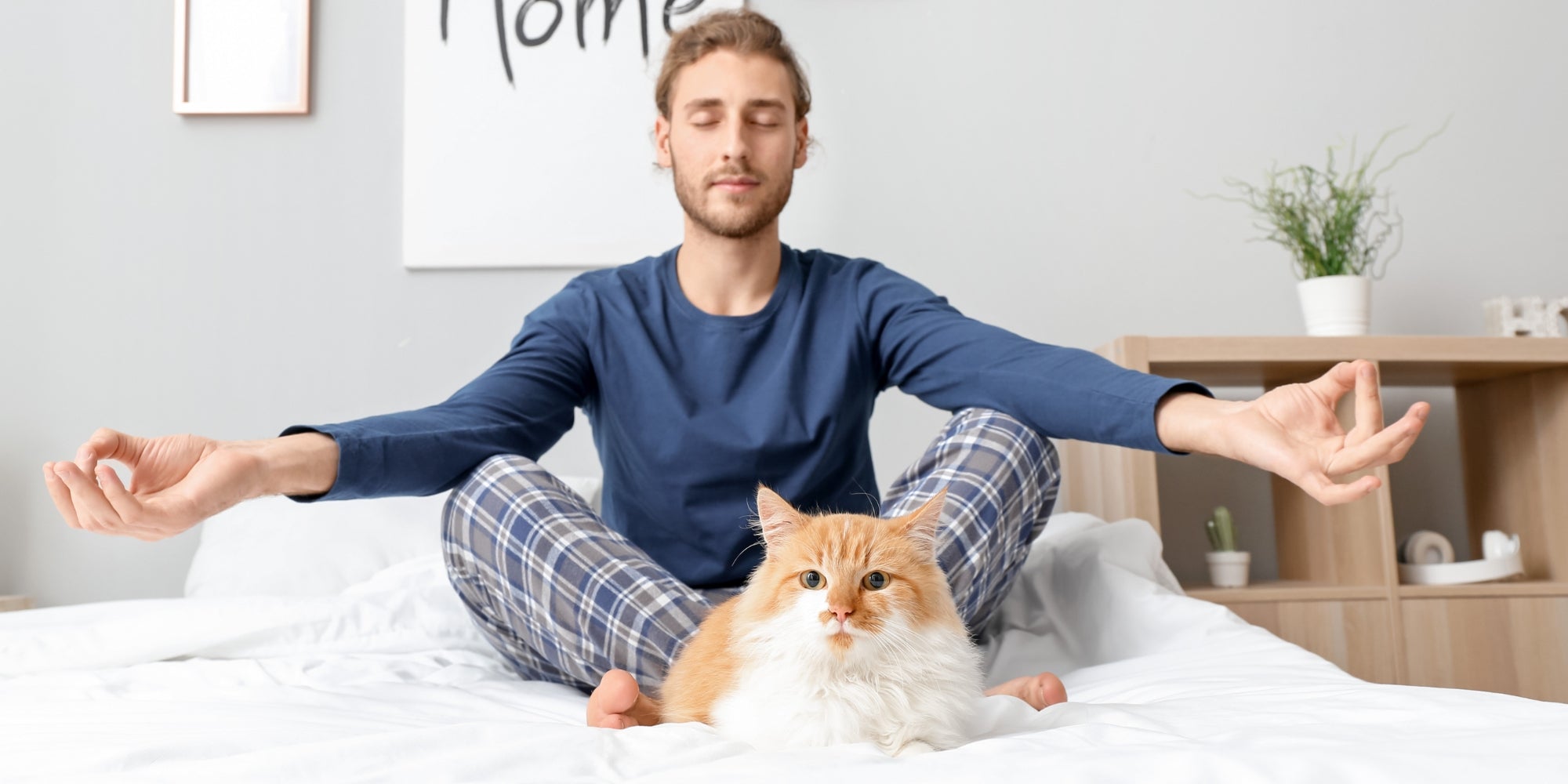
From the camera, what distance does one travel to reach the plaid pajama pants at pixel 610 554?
3.37 feet

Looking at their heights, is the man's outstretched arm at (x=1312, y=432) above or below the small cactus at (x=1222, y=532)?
above

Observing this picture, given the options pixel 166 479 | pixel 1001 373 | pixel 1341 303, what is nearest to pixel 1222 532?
pixel 1341 303

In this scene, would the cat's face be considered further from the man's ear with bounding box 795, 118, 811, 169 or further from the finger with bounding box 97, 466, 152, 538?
the man's ear with bounding box 795, 118, 811, 169

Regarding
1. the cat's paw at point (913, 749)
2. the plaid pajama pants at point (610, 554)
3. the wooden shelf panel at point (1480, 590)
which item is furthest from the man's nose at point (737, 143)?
the wooden shelf panel at point (1480, 590)

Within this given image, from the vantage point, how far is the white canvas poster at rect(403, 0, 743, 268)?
2223 mm

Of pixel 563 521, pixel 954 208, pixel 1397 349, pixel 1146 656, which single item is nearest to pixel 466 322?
pixel 954 208

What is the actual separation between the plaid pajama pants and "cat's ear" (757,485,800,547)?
0.20 meters

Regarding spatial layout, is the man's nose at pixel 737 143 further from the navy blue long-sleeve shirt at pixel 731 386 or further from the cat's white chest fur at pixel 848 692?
the cat's white chest fur at pixel 848 692

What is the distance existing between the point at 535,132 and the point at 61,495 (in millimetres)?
1599

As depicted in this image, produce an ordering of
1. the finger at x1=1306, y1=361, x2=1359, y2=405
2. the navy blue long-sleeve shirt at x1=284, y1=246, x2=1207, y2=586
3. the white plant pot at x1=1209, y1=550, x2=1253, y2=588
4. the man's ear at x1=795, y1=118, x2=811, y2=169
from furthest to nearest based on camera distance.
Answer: the white plant pot at x1=1209, y1=550, x2=1253, y2=588
the man's ear at x1=795, y1=118, x2=811, y2=169
the navy blue long-sleeve shirt at x1=284, y1=246, x2=1207, y2=586
the finger at x1=1306, y1=361, x2=1359, y2=405

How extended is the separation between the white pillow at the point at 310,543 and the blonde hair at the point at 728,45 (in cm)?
77

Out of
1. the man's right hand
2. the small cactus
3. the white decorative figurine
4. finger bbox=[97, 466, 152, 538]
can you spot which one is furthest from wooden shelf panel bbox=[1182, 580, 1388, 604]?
finger bbox=[97, 466, 152, 538]

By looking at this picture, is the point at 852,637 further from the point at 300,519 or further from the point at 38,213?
the point at 38,213

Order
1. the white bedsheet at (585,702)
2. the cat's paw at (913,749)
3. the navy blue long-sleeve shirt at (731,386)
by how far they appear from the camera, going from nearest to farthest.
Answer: the white bedsheet at (585,702)
the cat's paw at (913,749)
the navy blue long-sleeve shirt at (731,386)
